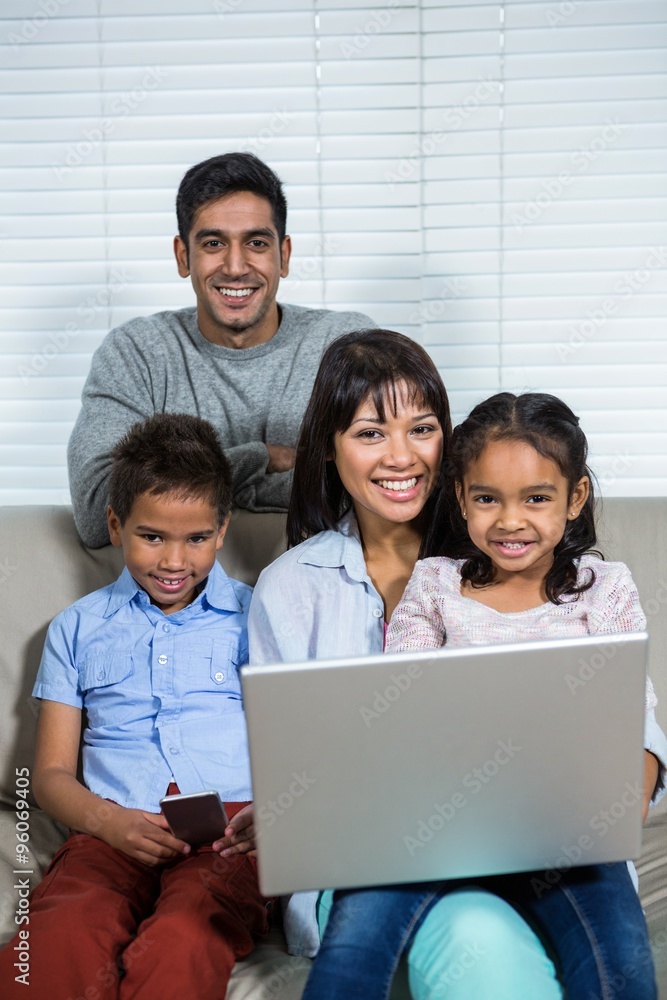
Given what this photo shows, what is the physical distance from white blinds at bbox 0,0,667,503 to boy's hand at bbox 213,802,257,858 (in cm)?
132

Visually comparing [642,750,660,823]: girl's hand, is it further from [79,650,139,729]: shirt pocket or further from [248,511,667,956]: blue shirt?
[79,650,139,729]: shirt pocket

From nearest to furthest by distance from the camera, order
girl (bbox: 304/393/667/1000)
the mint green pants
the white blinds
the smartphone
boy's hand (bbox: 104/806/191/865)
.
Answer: the mint green pants < girl (bbox: 304/393/667/1000) < the smartphone < boy's hand (bbox: 104/806/191/865) < the white blinds

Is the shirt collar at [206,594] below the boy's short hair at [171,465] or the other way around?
below

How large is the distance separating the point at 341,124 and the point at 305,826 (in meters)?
1.86

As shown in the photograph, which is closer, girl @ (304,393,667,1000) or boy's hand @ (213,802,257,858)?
girl @ (304,393,667,1000)

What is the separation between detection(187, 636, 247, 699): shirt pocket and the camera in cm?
164

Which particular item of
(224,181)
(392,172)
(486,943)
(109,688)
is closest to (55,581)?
(109,688)

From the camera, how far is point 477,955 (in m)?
1.11

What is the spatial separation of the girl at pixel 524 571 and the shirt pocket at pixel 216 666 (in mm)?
322

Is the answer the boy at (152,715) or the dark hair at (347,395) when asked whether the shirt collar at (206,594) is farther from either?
→ the dark hair at (347,395)

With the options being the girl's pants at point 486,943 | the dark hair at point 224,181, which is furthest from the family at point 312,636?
the dark hair at point 224,181

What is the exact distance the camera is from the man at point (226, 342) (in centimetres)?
206

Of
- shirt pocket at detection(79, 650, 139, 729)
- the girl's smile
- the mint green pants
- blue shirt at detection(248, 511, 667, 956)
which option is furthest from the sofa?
the mint green pants

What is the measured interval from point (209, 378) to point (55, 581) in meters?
0.52
